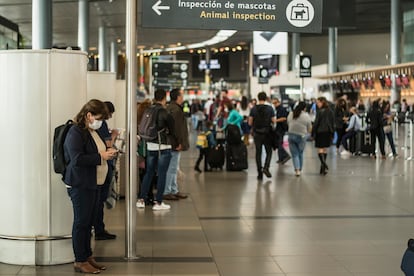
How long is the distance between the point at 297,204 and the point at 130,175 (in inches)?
193

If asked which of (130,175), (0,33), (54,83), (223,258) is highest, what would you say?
(0,33)

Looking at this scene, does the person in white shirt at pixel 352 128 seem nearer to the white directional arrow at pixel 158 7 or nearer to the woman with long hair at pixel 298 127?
the woman with long hair at pixel 298 127

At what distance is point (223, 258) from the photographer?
7727 mm

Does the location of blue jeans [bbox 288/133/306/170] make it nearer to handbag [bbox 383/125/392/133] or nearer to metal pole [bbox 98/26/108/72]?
handbag [bbox 383/125/392/133]

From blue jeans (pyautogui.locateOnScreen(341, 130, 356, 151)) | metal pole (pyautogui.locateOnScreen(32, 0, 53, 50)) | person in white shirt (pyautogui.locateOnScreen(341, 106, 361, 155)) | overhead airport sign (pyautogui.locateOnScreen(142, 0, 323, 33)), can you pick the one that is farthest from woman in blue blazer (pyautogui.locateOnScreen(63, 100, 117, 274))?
blue jeans (pyautogui.locateOnScreen(341, 130, 356, 151))

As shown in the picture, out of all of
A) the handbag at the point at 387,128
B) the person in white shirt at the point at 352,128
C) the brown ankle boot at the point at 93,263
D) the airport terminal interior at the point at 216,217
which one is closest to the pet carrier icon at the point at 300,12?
the airport terminal interior at the point at 216,217

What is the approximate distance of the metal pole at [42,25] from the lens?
50.1ft

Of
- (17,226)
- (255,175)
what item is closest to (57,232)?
(17,226)

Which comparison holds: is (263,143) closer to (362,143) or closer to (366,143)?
(366,143)

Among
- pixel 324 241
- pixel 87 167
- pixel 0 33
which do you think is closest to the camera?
pixel 87 167

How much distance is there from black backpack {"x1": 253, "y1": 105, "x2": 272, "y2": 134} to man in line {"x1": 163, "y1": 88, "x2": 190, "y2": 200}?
346 centimetres

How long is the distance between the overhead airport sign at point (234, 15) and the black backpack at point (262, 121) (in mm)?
7591

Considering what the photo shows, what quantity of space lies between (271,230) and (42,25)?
27.5 feet

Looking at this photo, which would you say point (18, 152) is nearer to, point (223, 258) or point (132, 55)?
→ point (132, 55)
